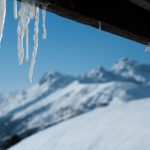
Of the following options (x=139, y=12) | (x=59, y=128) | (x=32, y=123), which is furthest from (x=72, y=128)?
(x=32, y=123)

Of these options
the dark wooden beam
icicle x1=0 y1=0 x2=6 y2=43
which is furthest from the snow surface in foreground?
icicle x1=0 y1=0 x2=6 y2=43

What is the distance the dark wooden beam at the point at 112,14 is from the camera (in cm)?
274

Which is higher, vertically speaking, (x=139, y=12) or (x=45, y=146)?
(x=139, y=12)

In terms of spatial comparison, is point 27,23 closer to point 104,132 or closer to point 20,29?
point 20,29

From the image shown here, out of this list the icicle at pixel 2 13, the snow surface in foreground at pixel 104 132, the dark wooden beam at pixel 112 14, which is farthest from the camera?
the snow surface in foreground at pixel 104 132

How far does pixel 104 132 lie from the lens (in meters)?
11.0

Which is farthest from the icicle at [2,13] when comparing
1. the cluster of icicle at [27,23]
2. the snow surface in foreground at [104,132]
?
the snow surface in foreground at [104,132]

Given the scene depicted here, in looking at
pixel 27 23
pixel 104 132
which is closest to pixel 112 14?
pixel 27 23

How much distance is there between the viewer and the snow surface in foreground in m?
9.38

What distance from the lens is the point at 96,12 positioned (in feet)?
9.71

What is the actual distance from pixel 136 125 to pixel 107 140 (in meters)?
1.19

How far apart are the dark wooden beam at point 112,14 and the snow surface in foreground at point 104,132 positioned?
526cm

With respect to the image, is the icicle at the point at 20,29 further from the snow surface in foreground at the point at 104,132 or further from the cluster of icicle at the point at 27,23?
the snow surface in foreground at the point at 104,132

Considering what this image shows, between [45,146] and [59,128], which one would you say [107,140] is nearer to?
[45,146]
